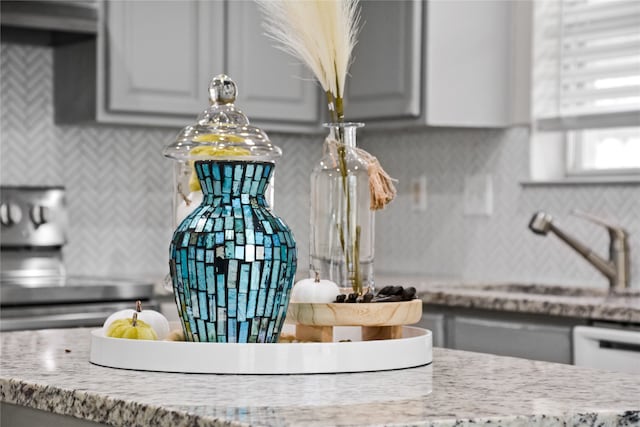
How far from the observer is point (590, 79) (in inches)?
146

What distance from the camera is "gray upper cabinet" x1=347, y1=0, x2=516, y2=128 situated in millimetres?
3732

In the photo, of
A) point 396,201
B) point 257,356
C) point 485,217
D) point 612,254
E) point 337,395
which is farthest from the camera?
point 396,201

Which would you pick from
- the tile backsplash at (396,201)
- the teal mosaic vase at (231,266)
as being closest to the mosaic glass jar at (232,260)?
the teal mosaic vase at (231,266)

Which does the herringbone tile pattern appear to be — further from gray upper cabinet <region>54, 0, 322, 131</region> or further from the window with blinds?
gray upper cabinet <region>54, 0, 322, 131</region>

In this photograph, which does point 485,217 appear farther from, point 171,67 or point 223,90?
point 223,90

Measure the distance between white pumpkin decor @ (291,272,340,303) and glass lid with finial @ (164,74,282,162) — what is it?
23 cm

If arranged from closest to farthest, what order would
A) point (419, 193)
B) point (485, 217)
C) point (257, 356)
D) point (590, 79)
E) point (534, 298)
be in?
point (257, 356), point (534, 298), point (590, 79), point (485, 217), point (419, 193)

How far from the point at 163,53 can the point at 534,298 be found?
5.20 feet

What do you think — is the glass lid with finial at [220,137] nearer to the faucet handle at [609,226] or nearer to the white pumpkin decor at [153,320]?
the white pumpkin decor at [153,320]

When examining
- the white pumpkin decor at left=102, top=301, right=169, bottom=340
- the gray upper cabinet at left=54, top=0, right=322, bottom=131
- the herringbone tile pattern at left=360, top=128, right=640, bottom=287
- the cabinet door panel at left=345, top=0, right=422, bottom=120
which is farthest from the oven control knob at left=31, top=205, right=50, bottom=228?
the white pumpkin decor at left=102, top=301, right=169, bottom=340

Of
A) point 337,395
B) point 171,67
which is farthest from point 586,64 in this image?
point 337,395

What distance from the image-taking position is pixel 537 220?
11.4 feet

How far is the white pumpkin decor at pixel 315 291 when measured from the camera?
5.36ft

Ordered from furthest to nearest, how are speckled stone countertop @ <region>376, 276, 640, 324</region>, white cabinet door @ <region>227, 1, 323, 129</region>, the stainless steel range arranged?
white cabinet door @ <region>227, 1, 323, 129</region>, the stainless steel range, speckled stone countertop @ <region>376, 276, 640, 324</region>
